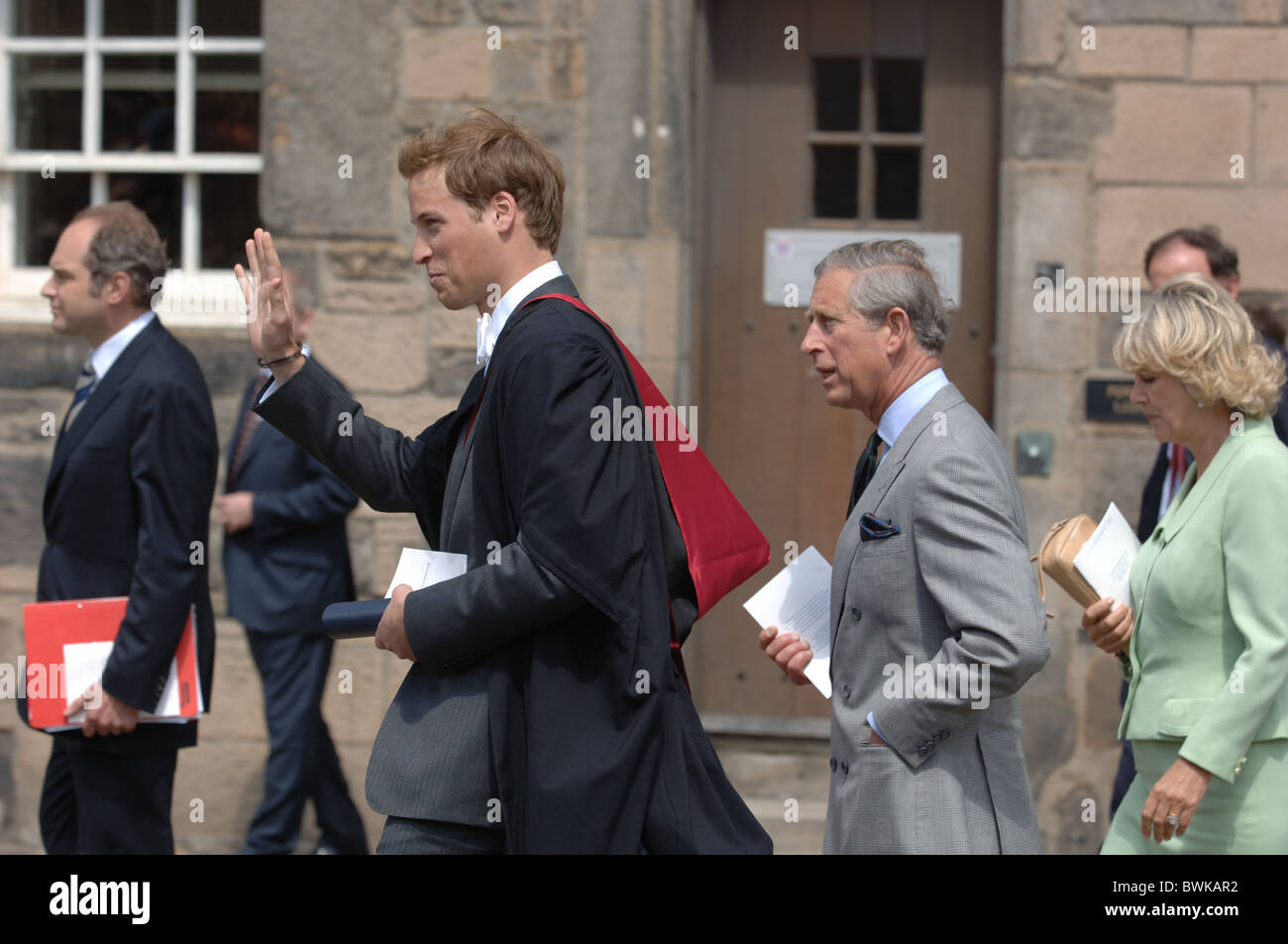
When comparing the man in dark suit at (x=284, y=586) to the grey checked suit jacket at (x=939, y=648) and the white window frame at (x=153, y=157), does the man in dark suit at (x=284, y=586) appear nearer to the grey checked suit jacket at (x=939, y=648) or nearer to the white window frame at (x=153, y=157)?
the white window frame at (x=153, y=157)

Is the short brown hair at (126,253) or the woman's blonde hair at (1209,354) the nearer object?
the woman's blonde hair at (1209,354)

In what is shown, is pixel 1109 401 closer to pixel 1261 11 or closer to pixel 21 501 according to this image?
pixel 1261 11

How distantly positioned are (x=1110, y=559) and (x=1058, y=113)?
2652 mm

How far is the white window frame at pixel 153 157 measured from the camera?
5.91 metres

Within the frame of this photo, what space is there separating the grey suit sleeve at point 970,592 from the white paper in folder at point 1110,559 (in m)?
0.54

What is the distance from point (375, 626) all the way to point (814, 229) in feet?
11.5

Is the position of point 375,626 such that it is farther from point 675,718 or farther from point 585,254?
point 585,254

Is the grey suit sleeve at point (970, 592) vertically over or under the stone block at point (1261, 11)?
under

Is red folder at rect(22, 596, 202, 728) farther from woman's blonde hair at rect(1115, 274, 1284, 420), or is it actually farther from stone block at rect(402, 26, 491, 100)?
stone block at rect(402, 26, 491, 100)

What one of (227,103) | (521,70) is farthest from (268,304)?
(227,103)

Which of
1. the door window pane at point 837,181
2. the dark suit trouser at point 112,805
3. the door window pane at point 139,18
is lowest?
the dark suit trouser at point 112,805

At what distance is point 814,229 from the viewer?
575cm

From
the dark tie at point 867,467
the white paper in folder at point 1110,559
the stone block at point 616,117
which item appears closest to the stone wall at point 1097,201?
the stone block at point 616,117
